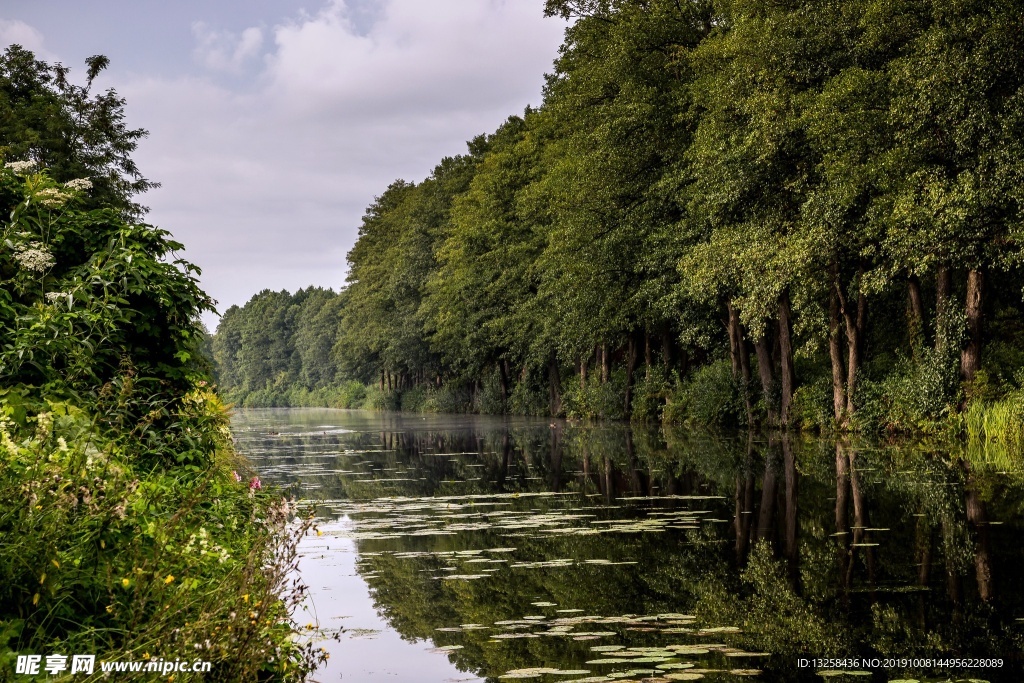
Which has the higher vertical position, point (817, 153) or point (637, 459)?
point (817, 153)

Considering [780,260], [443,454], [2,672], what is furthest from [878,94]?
[2,672]

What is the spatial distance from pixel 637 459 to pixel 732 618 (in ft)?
51.7

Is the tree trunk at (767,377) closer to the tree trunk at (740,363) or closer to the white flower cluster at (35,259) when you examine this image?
the tree trunk at (740,363)

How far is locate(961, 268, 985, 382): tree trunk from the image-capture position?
2300 cm

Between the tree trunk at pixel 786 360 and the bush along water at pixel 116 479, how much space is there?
79.7ft

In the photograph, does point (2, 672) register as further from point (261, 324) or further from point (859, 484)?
point (261, 324)

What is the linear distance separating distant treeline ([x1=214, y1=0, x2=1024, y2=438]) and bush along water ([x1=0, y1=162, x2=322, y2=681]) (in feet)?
53.7

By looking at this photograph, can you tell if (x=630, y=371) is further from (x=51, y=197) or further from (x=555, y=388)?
(x=51, y=197)

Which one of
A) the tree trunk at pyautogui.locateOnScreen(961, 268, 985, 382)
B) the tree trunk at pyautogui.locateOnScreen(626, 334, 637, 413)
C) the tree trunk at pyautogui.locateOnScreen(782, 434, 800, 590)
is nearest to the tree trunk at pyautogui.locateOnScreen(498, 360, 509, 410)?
the tree trunk at pyautogui.locateOnScreen(626, 334, 637, 413)

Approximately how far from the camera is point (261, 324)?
574 ft

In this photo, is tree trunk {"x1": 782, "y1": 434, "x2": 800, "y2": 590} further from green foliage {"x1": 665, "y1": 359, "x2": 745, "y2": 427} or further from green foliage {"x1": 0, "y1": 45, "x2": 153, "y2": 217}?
green foliage {"x1": 0, "y1": 45, "x2": 153, "y2": 217}

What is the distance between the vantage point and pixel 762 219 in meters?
29.2

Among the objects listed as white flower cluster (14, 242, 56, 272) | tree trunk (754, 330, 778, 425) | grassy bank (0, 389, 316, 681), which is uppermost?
white flower cluster (14, 242, 56, 272)

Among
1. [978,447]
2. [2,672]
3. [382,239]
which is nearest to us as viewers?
[2,672]
